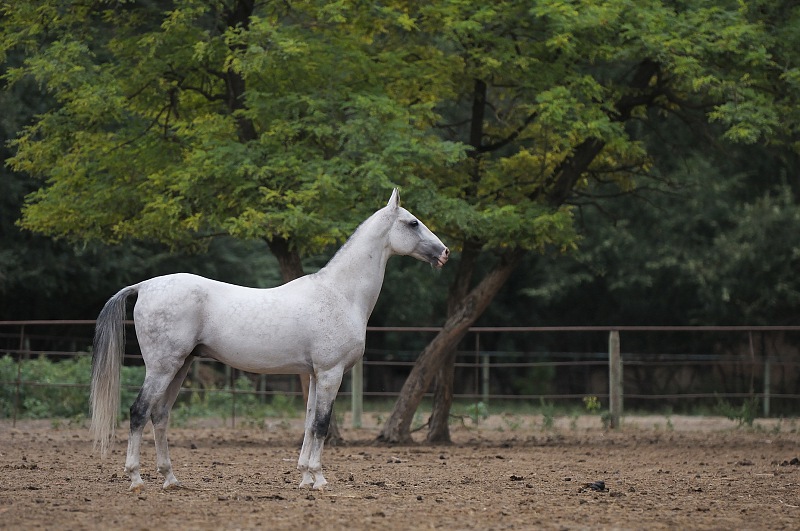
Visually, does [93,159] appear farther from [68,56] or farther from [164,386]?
[164,386]

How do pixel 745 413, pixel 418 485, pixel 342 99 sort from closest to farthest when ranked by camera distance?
pixel 418 485
pixel 342 99
pixel 745 413

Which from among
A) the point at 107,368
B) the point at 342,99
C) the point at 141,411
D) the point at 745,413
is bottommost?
the point at 745,413

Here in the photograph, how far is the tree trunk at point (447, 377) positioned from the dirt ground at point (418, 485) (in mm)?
357

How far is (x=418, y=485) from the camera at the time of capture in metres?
8.16

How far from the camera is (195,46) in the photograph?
11508 mm

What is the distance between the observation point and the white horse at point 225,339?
24.8 feet

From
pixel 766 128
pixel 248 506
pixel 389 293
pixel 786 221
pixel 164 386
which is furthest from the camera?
pixel 389 293

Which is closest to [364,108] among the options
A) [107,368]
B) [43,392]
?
[107,368]

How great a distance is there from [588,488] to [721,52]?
6.03 metres

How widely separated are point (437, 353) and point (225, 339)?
19.1 ft

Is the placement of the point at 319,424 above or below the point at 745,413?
above

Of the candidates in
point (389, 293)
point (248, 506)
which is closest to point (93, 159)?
point (248, 506)

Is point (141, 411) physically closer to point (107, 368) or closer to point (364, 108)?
point (107, 368)

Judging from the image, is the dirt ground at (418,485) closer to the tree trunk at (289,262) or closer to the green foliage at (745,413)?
the tree trunk at (289,262)
